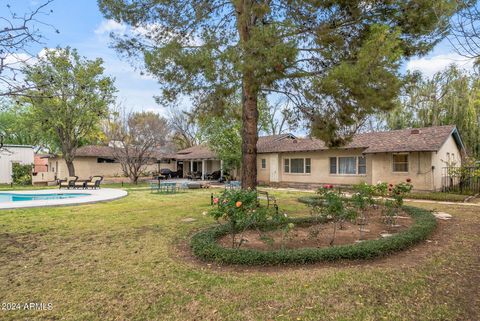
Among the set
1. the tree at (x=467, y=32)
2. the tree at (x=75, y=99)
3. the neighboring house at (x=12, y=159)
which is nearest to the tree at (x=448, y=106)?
the tree at (x=467, y=32)

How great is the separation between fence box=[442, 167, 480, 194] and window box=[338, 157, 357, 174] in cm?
505

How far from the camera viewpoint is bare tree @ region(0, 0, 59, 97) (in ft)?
12.5

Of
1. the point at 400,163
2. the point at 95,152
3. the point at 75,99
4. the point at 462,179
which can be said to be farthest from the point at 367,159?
the point at 95,152

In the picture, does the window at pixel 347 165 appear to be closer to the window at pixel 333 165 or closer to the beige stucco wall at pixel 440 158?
the window at pixel 333 165

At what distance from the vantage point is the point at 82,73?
25047 mm

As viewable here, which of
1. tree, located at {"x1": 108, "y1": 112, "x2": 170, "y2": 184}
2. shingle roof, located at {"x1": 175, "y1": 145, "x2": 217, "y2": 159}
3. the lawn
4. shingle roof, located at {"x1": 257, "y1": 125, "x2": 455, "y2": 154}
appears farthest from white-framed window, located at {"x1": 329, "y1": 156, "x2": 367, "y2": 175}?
tree, located at {"x1": 108, "y1": 112, "x2": 170, "y2": 184}

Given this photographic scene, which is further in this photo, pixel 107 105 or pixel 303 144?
pixel 107 105

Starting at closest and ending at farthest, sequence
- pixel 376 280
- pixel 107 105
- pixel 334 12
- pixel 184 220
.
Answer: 1. pixel 376 280
2. pixel 334 12
3. pixel 184 220
4. pixel 107 105

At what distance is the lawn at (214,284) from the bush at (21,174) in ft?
75.7

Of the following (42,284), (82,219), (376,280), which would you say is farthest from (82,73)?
(376,280)

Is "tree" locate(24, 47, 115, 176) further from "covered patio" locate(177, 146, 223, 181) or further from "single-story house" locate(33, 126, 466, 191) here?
"covered patio" locate(177, 146, 223, 181)

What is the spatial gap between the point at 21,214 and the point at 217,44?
353 inches

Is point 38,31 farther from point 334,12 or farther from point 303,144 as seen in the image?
point 303,144

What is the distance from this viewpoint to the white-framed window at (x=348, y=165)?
19797 mm
